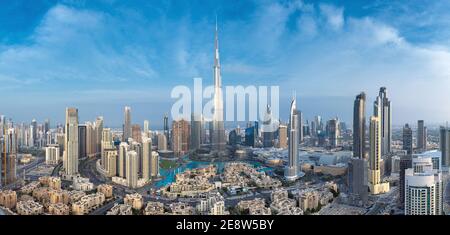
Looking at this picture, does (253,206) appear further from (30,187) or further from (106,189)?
(30,187)

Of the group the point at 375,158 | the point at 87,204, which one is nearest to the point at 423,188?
the point at 375,158

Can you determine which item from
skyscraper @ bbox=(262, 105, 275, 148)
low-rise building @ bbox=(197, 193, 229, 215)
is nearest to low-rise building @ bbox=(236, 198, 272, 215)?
low-rise building @ bbox=(197, 193, 229, 215)

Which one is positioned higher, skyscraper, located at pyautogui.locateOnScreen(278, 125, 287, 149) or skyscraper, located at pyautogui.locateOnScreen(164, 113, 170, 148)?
skyscraper, located at pyautogui.locateOnScreen(164, 113, 170, 148)

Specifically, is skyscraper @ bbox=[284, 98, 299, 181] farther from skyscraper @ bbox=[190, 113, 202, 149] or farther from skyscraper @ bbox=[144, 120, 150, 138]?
skyscraper @ bbox=[144, 120, 150, 138]

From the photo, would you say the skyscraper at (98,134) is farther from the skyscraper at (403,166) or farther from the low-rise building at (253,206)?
the skyscraper at (403,166)

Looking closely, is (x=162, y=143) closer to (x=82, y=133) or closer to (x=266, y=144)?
(x=82, y=133)

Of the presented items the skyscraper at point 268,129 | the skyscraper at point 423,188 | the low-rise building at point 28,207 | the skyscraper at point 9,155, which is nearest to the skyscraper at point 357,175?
the skyscraper at point 423,188
